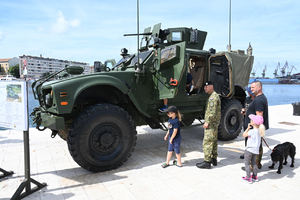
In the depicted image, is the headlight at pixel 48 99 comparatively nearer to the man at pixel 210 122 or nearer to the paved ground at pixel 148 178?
the paved ground at pixel 148 178

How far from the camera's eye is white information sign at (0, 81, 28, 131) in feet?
10.2

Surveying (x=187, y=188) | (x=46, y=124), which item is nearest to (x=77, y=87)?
(x=46, y=124)

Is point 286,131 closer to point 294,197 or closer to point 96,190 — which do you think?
point 294,197

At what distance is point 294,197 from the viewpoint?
3146mm

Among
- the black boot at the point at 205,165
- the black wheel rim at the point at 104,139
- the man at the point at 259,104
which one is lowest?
the black boot at the point at 205,165

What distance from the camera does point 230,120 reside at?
254 inches

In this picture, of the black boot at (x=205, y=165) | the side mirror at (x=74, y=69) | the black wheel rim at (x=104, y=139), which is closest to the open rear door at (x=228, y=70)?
the black boot at (x=205, y=165)

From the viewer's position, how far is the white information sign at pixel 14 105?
312cm

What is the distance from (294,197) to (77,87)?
3.81 meters

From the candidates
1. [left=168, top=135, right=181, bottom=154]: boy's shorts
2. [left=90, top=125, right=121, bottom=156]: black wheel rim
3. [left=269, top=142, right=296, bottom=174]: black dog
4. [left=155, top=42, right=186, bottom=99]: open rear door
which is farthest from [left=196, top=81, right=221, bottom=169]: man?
[left=90, top=125, right=121, bottom=156]: black wheel rim

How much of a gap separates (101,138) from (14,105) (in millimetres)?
1509

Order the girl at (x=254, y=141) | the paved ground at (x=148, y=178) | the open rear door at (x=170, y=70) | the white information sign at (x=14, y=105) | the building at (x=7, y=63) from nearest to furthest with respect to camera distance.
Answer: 1. the white information sign at (x=14, y=105)
2. the paved ground at (x=148, y=178)
3. the girl at (x=254, y=141)
4. the open rear door at (x=170, y=70)
5. the building at (x=7, y=63)

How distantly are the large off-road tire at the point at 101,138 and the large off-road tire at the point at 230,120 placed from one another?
308 cm

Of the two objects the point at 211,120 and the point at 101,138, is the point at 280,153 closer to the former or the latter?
the point at 211,120
